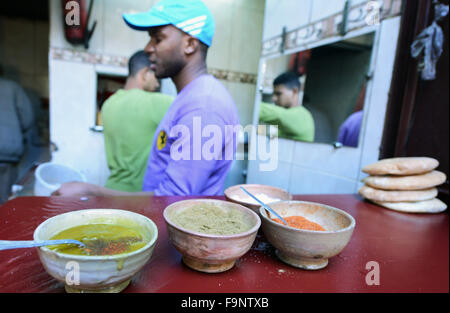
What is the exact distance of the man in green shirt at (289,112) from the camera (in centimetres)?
227

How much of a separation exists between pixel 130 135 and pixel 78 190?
2.58 ft

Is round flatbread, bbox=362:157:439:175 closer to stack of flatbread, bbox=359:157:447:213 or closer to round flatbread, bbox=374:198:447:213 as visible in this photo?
stack of flatbread, bbox=359:157:447:213

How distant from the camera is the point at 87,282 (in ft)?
1.55

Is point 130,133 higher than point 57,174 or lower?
higher

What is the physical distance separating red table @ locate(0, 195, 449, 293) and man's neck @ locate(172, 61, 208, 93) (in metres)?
0.73

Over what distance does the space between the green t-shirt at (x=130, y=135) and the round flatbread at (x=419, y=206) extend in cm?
164

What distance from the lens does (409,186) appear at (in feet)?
4.01

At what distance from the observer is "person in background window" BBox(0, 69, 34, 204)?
315cm

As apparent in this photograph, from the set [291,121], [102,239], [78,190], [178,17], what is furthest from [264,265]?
[291,121]
